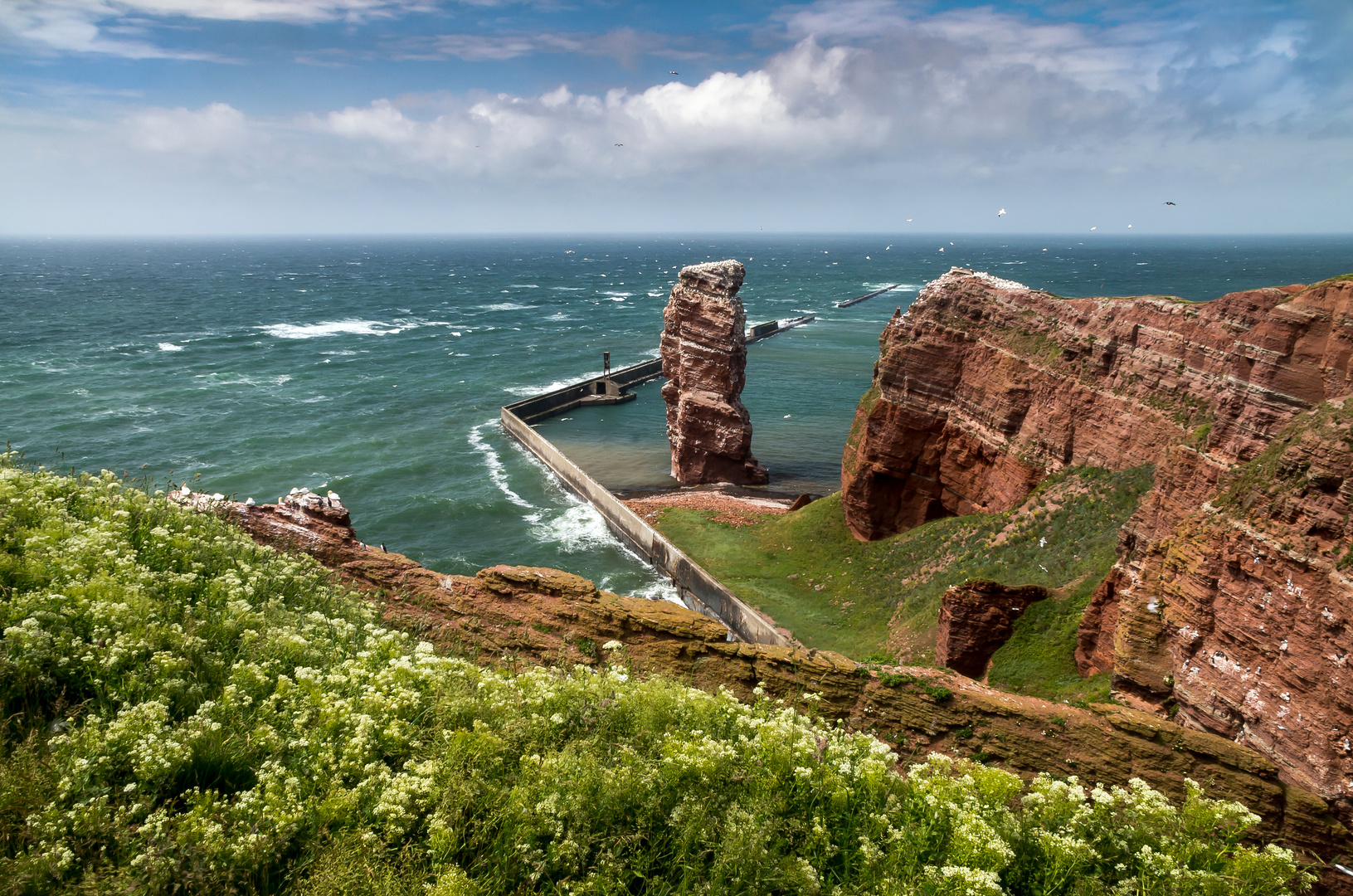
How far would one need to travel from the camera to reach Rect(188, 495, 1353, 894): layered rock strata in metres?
12.7

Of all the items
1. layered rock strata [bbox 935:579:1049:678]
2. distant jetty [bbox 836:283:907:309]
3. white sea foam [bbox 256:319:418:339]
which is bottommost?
layered rock strata [bbox 935:579:1049:678]

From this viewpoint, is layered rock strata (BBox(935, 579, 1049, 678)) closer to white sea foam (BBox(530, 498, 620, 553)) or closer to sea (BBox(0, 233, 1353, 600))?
sea (BBox(0, 233, 1353, 600))

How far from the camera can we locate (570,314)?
139750 mm

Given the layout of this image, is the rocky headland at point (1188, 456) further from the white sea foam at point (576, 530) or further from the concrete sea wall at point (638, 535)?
the white sea foam at point (576, 530)

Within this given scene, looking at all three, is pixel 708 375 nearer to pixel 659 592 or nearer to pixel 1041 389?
pixel 659 592

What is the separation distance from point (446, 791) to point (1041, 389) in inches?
1140

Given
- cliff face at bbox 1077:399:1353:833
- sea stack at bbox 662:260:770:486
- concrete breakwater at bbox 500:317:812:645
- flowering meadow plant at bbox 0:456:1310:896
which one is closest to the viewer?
flowering meadow plant at bbox 0:456:1310:896

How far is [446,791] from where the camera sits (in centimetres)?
797

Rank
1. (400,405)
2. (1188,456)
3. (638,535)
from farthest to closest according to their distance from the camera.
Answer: (400,405), (638,535), (1188,456)

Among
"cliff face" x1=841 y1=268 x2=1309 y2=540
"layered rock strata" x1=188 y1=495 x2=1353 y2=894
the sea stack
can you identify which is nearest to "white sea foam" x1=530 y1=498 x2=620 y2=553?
the sea stack

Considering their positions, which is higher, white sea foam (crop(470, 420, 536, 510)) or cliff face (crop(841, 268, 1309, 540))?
cliff face (crop(841, 268, 1309, 540))

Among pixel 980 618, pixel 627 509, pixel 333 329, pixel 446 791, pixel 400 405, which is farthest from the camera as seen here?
pixel 333 329

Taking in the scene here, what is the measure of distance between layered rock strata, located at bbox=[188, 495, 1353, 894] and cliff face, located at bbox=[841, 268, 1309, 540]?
9649 millimetres

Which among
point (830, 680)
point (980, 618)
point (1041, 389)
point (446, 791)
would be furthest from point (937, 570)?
point (446, 791)
